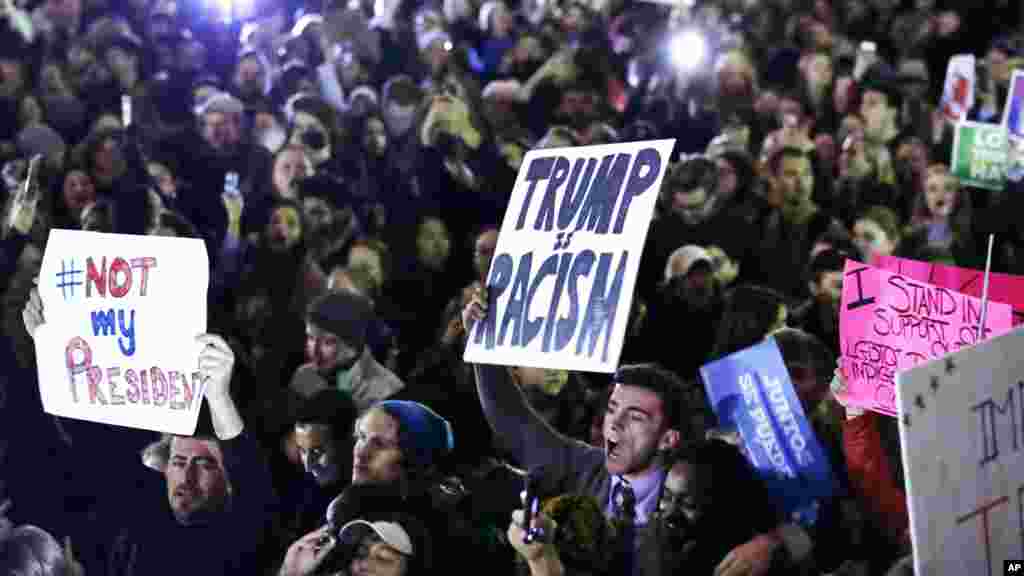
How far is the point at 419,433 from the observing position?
441 cm

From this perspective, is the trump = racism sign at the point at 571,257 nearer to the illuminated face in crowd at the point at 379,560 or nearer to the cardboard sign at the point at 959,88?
the illuminated face in crowd at the point at 379,560

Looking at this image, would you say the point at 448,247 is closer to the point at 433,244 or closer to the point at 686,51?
the point at 433,244

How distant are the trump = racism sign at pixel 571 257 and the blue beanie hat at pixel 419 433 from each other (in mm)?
228

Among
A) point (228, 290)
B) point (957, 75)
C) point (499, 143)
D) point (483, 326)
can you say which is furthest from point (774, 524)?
point (957, 75)

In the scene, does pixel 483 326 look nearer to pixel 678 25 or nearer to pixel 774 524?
pixel 774 524

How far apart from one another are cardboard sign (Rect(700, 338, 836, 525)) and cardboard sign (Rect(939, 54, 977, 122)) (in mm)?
6594

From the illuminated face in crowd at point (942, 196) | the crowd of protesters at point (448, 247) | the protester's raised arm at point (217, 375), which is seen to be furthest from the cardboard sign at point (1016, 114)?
the protester's raised arm at point (217, 375)

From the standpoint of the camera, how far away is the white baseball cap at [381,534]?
4156mm

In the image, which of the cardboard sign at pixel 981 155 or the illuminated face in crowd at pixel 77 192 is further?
the cardboard sign at pixel 981 155

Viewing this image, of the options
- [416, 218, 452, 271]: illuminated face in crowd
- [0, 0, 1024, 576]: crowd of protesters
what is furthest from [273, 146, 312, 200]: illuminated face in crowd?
[416, 218, 452, 271]: illuminated face in crowd

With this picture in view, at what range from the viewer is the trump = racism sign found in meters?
4.10

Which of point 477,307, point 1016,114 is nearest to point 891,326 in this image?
point 477,307

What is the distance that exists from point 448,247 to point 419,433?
3.37 metres

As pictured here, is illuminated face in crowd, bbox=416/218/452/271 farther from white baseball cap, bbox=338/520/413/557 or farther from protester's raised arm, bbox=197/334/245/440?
white baseball cap, bbox=338/520/413/557
